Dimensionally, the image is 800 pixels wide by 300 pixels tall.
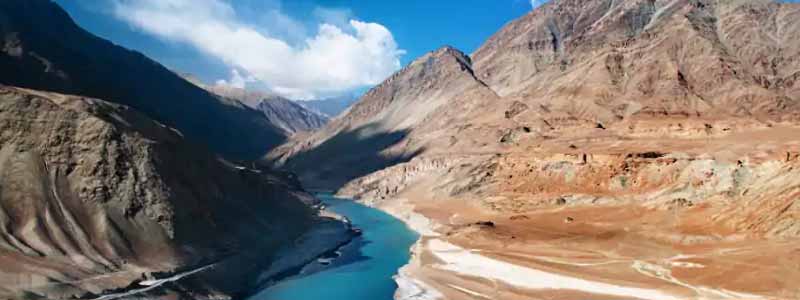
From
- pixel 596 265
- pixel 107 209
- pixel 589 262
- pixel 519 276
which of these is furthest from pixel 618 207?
pixel 107 209

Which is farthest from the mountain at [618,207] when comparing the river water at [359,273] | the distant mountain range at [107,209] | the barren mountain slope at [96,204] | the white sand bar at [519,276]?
the barren mountain slope at [96,204]

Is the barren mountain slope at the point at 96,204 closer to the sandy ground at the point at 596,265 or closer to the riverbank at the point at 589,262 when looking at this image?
the sandy ground at the point at 596,265

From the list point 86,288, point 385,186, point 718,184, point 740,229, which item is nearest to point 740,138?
point 718,184

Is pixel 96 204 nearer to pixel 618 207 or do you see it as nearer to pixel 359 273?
pixel 359 273

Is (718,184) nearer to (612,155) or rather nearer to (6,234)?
(612,155)

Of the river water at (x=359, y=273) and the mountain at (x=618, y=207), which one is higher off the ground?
the mountain at (x=618, y=207)

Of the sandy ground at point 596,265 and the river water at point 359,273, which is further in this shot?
the river water at point 359,273
